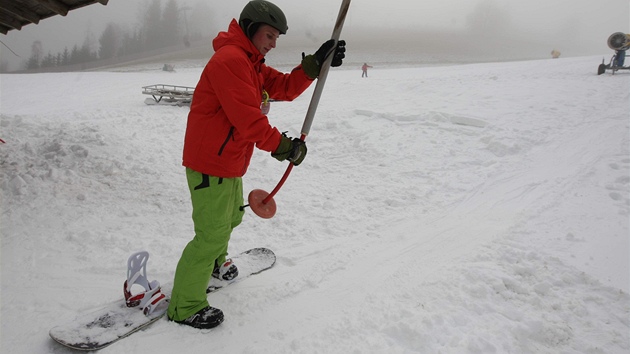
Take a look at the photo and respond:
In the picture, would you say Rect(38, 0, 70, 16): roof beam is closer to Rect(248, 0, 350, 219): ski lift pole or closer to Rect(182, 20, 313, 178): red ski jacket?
Rect(182, 20, 313, 178): red ski jacket

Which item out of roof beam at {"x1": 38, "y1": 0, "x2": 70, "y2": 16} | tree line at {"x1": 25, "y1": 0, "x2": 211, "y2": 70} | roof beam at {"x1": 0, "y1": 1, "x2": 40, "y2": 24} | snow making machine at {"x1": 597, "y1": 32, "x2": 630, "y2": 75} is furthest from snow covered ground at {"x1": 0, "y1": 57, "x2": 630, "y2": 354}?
tree line at {"x1": 25, "y1": 0, "x2": 211, "y2": 70}

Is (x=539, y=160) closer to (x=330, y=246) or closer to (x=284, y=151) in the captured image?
(x=330, y=246)

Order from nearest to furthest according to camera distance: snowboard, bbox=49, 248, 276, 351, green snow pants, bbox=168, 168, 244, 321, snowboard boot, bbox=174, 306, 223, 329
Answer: snowboard, bbox=49, 248, 276, 351 → green snow pants, bbox=168, 168, 244, 321 → snowboard boot, bbox=174, 306, 223, 329

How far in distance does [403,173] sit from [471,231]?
6.67 feet

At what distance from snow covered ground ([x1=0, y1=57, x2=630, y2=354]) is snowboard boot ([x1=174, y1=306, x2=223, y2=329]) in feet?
0.20

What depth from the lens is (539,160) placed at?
6.37 meters

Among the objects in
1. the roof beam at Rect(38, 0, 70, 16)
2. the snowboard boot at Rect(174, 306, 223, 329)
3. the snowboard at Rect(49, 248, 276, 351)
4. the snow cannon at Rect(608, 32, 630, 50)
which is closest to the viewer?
the snowboard at Rect(49, 248, 276, 351)

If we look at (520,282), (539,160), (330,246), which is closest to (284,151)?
(330,246)

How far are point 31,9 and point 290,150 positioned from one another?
19.2ft

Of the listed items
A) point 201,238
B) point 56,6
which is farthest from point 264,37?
point 56,6

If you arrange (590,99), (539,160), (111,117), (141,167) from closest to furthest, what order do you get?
1. (141,167)
2. (539,160)
3. (111,117)
4. (590,99)

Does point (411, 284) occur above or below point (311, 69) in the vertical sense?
below

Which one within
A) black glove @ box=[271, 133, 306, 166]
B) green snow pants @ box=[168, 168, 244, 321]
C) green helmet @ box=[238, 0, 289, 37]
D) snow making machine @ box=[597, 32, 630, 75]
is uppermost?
snow making machine @ box=[597, 32, 630, 75]

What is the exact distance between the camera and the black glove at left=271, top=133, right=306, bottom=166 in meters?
2.60
